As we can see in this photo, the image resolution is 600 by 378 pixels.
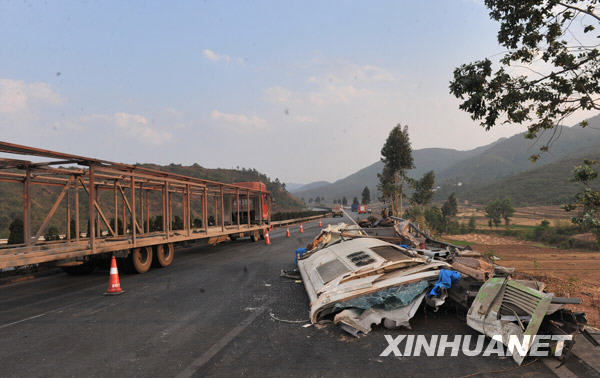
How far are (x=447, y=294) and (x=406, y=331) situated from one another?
1.09 meters

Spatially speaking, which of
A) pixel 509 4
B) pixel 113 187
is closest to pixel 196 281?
pixel 113 187

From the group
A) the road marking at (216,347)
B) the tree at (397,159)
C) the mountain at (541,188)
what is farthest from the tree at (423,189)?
the mountain at (541,188)

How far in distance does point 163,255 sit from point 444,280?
30.9ft

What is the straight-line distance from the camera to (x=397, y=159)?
39812 mm

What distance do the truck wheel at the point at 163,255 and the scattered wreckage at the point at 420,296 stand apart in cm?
641

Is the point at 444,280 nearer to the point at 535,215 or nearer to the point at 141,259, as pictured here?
the point at 141,259

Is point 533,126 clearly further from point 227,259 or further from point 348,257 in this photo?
point 227,259

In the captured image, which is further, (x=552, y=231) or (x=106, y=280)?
(x=552, y=231)

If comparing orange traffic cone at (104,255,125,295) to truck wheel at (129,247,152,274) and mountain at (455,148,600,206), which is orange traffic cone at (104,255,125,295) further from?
mountain at (455,148,600,206)

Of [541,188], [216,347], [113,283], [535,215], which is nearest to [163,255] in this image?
[113,283]

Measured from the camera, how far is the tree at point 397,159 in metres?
39.5

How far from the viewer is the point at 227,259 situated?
13.1m

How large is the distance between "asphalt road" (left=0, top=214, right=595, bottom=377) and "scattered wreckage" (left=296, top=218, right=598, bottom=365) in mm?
266

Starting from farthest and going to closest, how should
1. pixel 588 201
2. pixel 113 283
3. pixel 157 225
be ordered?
pixel 157 225 → pixel 113 283 → pixel 588 201
